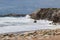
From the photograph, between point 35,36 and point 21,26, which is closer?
point 35,36

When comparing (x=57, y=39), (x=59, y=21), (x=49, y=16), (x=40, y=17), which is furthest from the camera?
(x=40, y=17)

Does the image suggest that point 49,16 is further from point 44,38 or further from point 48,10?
point 44,38

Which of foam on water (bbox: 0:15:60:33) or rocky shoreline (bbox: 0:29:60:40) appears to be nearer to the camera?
rocky shoreline (bbox: 0:29:60:40)

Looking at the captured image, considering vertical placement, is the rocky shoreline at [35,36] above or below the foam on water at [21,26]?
above

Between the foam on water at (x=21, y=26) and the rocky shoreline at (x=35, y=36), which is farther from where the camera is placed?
the foam on water at (x=21, y=26)

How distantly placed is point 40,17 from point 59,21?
37.3ft

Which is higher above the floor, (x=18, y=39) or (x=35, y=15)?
(x=18, y=39)

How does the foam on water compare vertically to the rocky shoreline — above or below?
below

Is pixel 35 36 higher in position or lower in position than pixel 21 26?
higher

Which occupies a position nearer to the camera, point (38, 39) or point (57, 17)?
point (38, 39)

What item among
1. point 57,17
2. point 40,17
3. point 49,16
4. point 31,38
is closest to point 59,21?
point 57,17

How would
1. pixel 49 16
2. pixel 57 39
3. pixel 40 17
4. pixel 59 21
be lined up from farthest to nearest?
pixel 40 17 < pixel 49 16 < pixel 59 21 < pixel 57 39

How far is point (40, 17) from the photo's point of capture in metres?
50.4

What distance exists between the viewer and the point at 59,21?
129 ft
